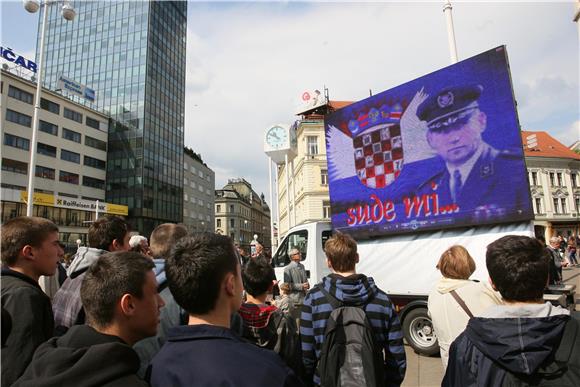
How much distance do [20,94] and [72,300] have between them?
5221cm

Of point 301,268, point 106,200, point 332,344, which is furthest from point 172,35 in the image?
point 332,344

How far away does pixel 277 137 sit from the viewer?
17875 millimetres

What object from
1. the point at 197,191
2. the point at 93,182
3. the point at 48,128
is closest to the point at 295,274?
the point at 48,128

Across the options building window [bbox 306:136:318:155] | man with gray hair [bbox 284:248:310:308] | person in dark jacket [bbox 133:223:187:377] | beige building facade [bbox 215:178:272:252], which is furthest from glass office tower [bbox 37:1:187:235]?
person in dark jacket [bbox 133:223:187:377]

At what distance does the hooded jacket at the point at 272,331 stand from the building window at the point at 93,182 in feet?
187

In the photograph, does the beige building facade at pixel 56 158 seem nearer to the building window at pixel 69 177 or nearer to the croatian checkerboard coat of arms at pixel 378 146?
the building window at pixel 69 177

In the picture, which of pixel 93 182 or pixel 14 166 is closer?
pixel 14 166

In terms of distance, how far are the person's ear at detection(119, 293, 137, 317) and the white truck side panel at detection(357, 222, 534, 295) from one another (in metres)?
5.07

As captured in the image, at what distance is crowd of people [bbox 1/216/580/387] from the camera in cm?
126

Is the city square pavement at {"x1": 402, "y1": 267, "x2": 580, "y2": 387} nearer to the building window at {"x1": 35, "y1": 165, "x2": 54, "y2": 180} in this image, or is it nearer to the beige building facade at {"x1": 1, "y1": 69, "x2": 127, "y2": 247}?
the beige building facade at {"x1": 1, "y1": 69, "x2": 127, "y2": 247}

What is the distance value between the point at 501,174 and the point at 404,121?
1835mm

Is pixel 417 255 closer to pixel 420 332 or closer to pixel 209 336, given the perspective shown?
pixel 420 332

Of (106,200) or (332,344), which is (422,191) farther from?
(106,200)

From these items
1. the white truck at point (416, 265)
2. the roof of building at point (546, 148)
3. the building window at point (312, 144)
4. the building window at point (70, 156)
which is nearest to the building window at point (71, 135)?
the building window at point (70, 156)
